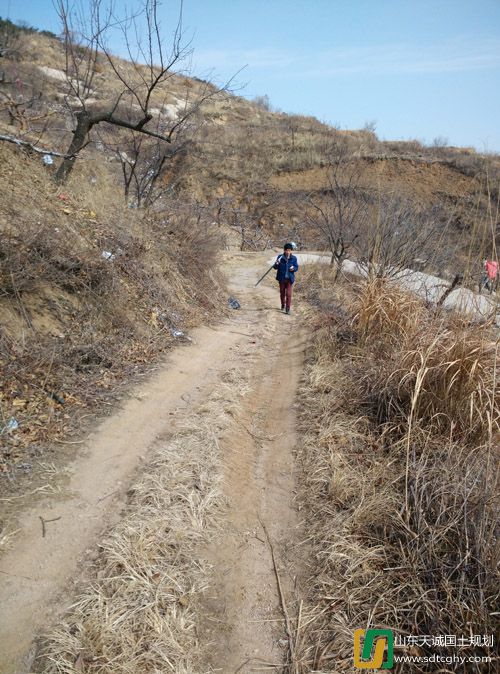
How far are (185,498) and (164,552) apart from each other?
495mm

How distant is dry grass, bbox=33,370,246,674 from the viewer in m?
2.07

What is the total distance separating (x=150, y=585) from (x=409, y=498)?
6.45 ft

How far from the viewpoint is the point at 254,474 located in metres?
3.74

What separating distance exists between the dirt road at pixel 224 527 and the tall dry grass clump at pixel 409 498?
0.85 ft

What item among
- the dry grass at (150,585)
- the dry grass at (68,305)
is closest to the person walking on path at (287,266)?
the dry grass at (68,305)

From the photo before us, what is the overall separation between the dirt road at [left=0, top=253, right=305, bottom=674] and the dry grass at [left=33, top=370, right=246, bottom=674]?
0.37 feet

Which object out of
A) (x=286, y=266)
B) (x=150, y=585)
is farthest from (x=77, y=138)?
(x=150, y=585)

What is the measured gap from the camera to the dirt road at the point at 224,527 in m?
2.28

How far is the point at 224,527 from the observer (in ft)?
9.97

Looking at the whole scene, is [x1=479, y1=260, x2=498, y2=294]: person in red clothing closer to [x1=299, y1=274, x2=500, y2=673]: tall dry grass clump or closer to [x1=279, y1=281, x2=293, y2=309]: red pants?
[x1=299, y1=274, x2=500, y2=673]: tall dry grass clump

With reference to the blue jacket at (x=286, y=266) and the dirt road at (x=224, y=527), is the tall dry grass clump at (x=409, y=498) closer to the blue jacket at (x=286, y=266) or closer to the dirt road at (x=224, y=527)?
the dirt road at (x=224, y=527)

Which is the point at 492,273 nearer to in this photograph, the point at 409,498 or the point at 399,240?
the point at 409,498

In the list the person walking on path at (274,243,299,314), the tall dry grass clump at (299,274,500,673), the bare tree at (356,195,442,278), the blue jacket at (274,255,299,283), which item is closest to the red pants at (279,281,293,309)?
the person walking on path at (274,243,299,314)

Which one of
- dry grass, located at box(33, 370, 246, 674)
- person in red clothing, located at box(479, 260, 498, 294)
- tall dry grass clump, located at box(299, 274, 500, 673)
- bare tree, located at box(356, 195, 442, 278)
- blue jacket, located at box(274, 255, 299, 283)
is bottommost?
dry grass, located at box(33, 370, 246, 674)
